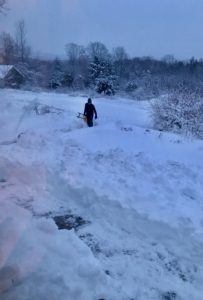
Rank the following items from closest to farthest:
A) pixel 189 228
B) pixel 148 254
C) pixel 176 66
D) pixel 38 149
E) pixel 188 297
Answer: pixel 188 297 < pixel 148 254 < pixel 189 228 < pixel 38 149 < pixel 176 66

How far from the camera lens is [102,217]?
26.0ft

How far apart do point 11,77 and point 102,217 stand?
44795mm

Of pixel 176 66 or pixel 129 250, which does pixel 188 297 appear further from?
pixel 176 66

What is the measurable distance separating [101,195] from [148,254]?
8.54 feet

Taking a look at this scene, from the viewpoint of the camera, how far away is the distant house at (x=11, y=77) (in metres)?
48.2

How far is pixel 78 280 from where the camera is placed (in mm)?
5453

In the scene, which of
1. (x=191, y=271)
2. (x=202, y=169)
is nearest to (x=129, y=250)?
(x=191, y=271)

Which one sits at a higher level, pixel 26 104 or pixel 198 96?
pixel 198 96

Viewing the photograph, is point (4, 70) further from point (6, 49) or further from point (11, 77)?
point (6, 49)

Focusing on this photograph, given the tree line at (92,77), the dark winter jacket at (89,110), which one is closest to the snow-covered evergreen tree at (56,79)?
the tree line at (92,77)

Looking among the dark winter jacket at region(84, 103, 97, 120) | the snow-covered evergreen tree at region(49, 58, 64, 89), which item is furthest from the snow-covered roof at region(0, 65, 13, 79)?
the dark winter jacket at region(84, 103, 97, 120)

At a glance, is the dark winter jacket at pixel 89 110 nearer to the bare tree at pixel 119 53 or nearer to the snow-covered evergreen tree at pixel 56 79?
the snow-covered evergreen tree at pixel 56 79

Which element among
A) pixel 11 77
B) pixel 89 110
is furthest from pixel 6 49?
pixel 89 110

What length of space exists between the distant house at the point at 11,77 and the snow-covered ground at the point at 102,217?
36.0m
